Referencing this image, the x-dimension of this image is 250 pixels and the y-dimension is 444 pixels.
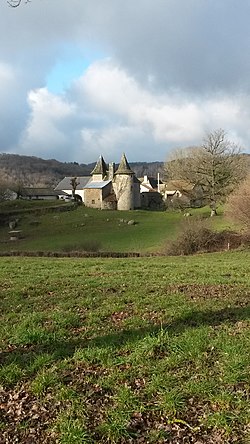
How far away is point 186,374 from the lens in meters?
5.25

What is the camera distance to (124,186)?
242 feet

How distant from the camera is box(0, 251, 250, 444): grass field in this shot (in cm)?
436

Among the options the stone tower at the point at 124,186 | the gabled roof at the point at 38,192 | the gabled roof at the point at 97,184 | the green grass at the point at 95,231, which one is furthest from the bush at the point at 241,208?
the gabled roof at the point at 38,192

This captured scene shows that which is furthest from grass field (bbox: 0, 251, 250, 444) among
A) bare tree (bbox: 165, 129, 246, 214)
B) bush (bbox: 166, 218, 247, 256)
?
bare tree (bbox: 165, 129, 246, 214)

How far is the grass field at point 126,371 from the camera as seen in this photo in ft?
14.3

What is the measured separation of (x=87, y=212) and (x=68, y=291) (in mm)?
55515

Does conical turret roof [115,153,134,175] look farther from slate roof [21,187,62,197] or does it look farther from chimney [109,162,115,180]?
slate roof [21,187,62,197]

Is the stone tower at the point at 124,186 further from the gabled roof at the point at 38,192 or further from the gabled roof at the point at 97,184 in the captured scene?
the gabled roof at the point at 38,192

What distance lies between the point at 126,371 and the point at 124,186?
6879cm

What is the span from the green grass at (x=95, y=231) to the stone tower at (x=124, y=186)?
7422 millimetres

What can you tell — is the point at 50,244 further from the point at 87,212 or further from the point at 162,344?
the point at 162,344

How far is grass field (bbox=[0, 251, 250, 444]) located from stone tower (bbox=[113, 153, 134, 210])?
2550 inches

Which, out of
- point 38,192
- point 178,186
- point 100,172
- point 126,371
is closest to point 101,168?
point 100,172

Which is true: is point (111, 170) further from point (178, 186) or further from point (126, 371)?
point (126, 371)
